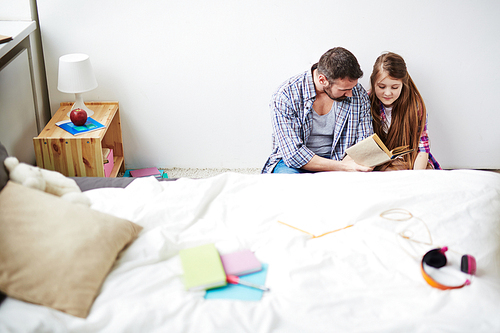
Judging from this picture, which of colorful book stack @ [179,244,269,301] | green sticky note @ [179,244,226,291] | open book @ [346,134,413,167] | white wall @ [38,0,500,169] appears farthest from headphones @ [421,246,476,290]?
white wall @ [38,0,500,169]

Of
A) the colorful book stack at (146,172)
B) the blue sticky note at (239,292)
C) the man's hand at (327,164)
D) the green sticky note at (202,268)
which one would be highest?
the green sticky note at (202,268)

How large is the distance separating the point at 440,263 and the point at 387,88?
116cm

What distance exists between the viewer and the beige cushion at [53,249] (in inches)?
39.4

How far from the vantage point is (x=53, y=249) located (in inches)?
41.0

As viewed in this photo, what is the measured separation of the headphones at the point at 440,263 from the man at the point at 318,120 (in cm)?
84

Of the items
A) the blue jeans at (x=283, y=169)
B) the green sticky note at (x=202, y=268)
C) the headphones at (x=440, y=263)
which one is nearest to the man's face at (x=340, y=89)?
the blue jeans at (x=283, y=169)

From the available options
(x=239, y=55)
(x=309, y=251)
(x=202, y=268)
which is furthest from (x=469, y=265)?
(x=239, y=55)

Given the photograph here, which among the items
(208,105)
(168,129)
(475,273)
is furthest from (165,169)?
(475,273)

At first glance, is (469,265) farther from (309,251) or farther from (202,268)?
(202,268)

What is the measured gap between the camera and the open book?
1.86 metres

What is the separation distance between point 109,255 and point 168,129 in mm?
1516

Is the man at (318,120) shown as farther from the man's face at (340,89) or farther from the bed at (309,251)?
the bed at (309,251)

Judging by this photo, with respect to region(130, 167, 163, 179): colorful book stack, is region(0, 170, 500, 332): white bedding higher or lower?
higher

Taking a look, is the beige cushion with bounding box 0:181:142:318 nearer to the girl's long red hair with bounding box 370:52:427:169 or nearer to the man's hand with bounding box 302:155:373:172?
the man's hand with bounding box 302:155:373:172
